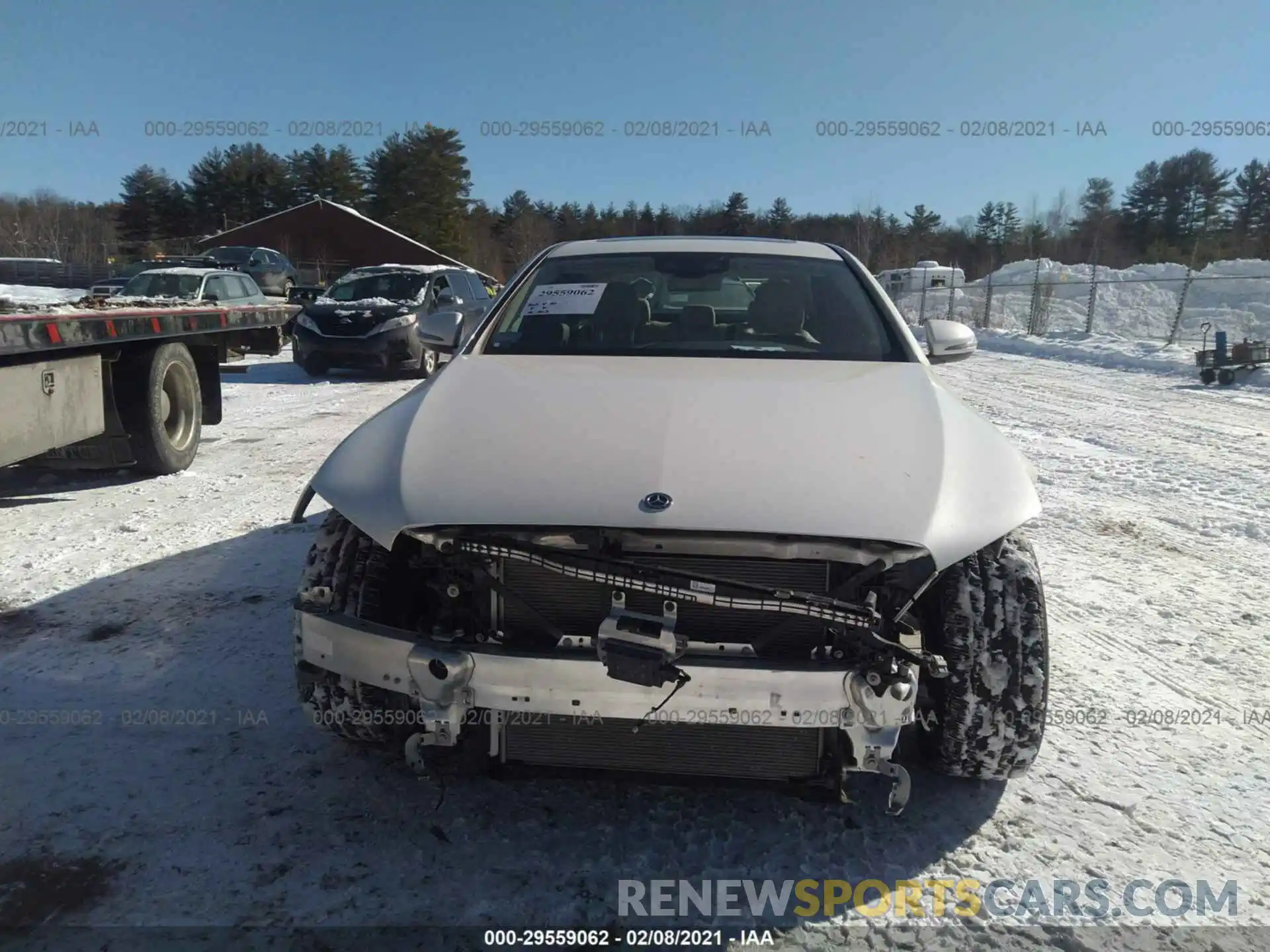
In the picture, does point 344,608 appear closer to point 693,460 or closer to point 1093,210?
point 693,460

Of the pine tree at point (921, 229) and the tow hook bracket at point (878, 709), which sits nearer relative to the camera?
the tow hook bracket at point (878, 709)

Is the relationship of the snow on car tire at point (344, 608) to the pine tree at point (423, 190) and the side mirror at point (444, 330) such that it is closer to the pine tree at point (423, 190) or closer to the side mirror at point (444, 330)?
the side mirror at point (444, 330)

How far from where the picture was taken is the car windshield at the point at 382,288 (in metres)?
12.2

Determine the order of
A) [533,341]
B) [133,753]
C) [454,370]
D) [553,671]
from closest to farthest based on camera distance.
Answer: [553,671]
[133,753]
[454,370]
[533,341]

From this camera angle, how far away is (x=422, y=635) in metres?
1.95

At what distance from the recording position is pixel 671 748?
6.90 ft

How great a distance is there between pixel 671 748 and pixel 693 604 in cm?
41

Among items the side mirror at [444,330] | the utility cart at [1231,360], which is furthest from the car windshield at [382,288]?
the utility cart at [1231,360]

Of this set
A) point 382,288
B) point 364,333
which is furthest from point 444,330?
point 382,288

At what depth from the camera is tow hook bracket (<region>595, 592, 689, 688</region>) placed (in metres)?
1.78

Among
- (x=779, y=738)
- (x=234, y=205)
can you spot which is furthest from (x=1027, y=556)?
(x=234, y=205)

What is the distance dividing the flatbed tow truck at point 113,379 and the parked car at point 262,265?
16291 mm

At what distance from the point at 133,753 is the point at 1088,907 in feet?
8.77

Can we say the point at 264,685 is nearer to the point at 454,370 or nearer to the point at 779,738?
the point at 454,370
